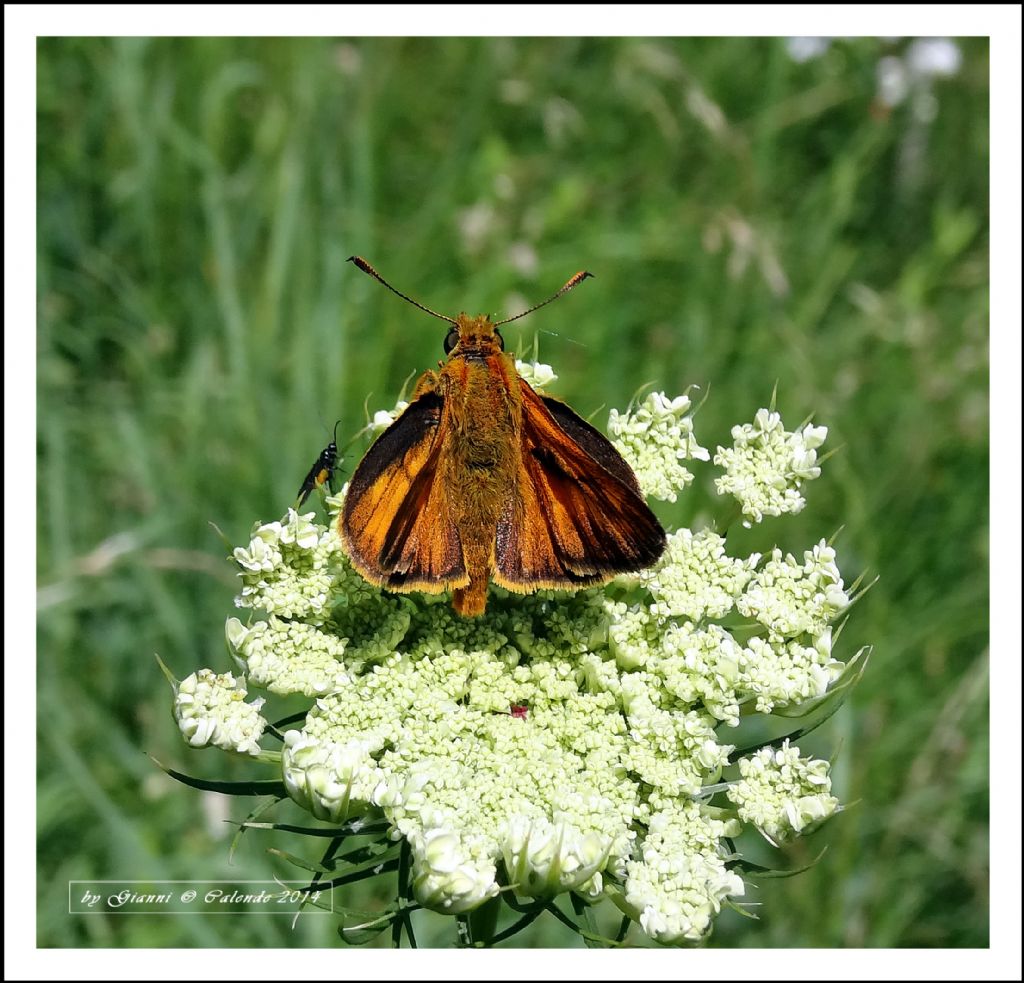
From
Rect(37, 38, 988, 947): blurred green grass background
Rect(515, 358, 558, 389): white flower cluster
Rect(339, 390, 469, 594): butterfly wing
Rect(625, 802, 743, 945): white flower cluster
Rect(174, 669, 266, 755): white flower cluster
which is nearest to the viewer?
Rect(625, 802, 743, 945): white flower cluster

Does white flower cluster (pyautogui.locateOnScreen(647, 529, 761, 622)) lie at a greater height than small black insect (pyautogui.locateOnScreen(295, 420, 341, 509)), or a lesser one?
lesser

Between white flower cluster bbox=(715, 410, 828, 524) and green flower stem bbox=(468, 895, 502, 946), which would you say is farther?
white flower cluster bbox=(715, 410, 828, 524)

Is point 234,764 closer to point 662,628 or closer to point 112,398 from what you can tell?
point 112,398

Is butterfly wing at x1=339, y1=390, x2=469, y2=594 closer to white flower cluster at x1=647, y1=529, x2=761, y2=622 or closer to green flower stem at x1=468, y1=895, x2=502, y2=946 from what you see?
white flower cluster at x1=647, y1=529, x2=761, y2=622

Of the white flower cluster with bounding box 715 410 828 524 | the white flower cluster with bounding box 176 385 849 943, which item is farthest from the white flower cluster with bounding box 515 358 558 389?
the white flower cluster with bounding box 715 410 828 524

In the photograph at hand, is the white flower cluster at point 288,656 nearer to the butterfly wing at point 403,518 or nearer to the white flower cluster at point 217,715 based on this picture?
the white flower cluster at point 217,715

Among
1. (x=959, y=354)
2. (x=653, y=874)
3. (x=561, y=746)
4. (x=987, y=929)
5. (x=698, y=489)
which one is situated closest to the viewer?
(x=653, y=874)

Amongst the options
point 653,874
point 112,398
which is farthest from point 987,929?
point 112,398
